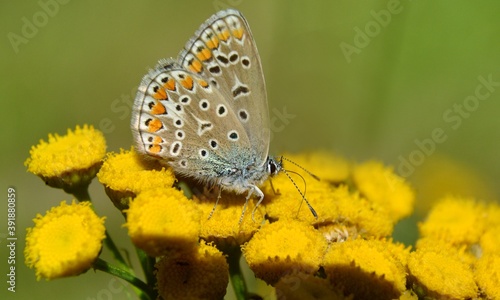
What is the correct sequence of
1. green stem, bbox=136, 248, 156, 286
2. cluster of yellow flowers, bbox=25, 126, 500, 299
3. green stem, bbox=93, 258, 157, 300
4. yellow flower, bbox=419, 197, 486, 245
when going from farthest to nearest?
yellow flower, bbox=419, 197, 486, 245 → green stem, bbox=136, 248, 156, 286 → green stem, bbox=93, 258, 157, 300 → cluster of yellow flowers, bbox=25, 126, 500, 299

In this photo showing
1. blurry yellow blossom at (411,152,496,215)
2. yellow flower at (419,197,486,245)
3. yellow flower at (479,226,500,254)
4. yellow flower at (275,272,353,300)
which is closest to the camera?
yellow flower at (275,272,353,300)

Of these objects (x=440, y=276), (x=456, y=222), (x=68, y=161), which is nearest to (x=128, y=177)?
(x=68, y=161)

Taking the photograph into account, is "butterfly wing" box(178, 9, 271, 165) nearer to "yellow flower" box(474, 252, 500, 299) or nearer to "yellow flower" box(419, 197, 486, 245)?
"yellow flower" box(419, 197, 486, 245)

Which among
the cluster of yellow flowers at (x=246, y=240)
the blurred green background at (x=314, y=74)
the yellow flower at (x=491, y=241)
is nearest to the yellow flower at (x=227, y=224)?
the cluster of yellow flowers at (x=246, y=240)

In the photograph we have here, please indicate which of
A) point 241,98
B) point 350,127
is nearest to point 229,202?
point 241,98

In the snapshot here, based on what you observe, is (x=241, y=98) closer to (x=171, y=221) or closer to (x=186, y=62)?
(x=186, y=62)

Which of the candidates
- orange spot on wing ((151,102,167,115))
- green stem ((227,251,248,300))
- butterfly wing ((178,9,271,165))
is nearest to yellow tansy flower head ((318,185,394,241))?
green stem ((227,251,248,300))
